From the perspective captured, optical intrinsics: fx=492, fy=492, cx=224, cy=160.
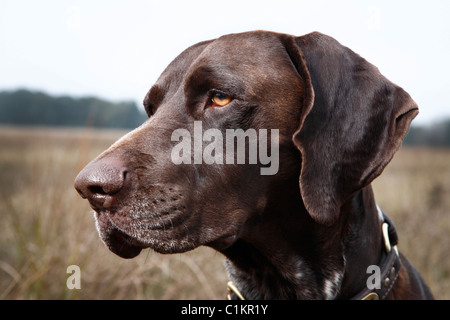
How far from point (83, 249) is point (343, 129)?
106 inches

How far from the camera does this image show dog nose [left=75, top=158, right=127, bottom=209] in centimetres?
198

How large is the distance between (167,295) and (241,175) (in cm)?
184

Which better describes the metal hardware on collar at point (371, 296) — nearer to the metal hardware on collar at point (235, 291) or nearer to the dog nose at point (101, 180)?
the metal hardware on collar at point (235, 291)

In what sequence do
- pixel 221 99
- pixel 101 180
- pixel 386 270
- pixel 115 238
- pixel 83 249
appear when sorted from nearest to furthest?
pixel 101 180 < pixel 115 238 < pixel 221 99 < pixel 386 270 < pixel 83 249

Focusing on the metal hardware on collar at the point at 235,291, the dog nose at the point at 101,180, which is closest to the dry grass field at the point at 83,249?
the metal hardware on collar at the point at 235,291

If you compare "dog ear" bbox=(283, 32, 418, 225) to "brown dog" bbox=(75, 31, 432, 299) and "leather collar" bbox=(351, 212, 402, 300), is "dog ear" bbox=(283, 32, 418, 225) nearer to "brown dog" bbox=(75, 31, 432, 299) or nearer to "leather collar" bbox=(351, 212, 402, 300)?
"brown dog" bbox=(75, 31, 432, 299)

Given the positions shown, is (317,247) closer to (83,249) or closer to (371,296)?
(371,296)

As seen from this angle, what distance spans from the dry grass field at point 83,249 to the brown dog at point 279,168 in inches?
50.8

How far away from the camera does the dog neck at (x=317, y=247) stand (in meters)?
2.48

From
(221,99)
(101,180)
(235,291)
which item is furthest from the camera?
(235,291)

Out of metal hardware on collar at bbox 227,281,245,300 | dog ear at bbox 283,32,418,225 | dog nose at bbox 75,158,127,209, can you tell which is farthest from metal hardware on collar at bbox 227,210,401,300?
dog nose at bbox 75,158,127,209

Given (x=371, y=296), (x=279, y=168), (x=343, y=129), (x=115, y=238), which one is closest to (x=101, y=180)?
(x=115, y=238)

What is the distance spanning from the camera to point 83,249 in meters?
4.15
